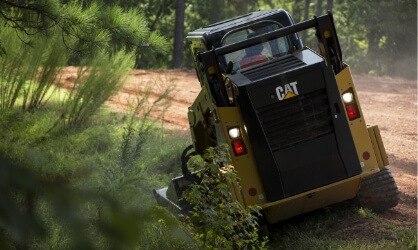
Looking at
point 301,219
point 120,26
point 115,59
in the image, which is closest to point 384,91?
point 115,59

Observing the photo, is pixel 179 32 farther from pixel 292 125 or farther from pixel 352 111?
pixel 292 125

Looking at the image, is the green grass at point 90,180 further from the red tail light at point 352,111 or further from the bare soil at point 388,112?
the red tail light at point 352,111

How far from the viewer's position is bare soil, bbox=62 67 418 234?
32.8ft

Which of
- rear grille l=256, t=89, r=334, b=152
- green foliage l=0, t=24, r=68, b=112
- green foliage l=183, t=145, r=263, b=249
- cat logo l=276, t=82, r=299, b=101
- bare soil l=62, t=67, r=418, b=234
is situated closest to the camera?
green foliage l=183, t=145, r=263, b=249

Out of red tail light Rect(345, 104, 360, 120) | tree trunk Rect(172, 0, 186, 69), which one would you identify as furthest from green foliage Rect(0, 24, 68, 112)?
tree trunk Rect(172, 0, 186, 69)

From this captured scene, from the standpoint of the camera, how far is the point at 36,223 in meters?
0.82

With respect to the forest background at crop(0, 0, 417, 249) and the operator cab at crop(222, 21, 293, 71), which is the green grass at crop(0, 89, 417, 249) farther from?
the operator cab at crop(222, 21, 293, 71)

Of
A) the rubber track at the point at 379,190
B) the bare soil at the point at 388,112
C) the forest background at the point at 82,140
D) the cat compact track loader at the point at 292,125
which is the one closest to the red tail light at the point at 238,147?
the cat compact track loader at the point at 292,125

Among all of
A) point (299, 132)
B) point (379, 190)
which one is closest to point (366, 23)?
point (379, 190)

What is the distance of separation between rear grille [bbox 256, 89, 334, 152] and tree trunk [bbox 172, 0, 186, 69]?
21.4 metres

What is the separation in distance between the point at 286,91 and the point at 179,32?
22.1 metres

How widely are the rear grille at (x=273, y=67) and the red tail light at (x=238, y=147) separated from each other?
63 cm

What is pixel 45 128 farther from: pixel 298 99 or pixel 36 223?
pixel 36 223

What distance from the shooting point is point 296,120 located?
23.8ft
